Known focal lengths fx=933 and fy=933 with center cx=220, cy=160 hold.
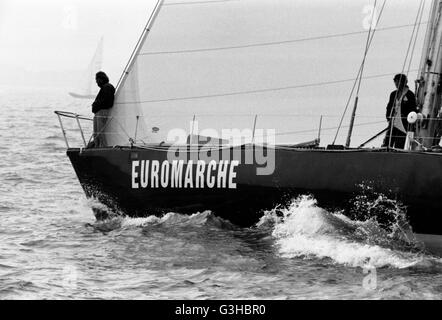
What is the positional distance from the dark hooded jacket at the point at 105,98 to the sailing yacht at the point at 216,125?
0.09 m

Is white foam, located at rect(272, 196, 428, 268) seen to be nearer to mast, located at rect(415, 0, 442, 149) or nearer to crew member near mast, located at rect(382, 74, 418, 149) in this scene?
crew member near mast, located at rect(382, 74, 418, 149)

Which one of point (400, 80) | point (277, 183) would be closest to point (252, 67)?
point (277, 183)

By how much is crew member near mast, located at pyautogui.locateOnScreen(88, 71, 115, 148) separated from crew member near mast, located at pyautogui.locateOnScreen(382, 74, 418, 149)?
3623 millimetres

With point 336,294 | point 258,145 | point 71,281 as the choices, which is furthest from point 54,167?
point 336,294

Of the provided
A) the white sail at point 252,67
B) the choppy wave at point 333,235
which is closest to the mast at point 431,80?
the white sail at point 252,67

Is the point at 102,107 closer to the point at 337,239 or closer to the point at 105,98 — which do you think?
the point at 105,98

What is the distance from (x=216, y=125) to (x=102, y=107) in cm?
154

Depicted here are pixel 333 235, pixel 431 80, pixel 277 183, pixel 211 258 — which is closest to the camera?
pixel 211 258

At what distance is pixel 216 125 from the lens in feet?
39.5

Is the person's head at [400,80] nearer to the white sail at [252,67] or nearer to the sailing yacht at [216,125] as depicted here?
the sailing yacht at [216,125]

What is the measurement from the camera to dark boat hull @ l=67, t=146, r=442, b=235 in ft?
33.4

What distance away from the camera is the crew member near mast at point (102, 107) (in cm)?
1222

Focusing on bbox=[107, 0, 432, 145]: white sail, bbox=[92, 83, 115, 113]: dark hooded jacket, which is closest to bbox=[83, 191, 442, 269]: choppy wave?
bbox=[107, 0, 432, 145]: white sail
